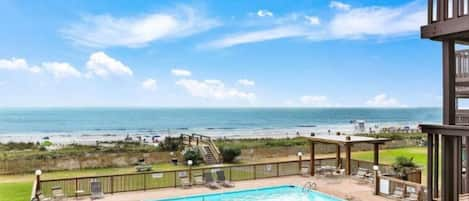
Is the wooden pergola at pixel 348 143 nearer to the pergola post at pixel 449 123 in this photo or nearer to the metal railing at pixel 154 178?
the metal railing at pixel 154 178

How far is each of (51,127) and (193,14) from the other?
1890 centimetres

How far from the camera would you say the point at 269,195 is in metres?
12.1

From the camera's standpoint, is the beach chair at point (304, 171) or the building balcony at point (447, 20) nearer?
the building balcony at point (447, 20)

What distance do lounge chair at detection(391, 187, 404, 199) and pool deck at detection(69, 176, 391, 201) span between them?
0.28 meters

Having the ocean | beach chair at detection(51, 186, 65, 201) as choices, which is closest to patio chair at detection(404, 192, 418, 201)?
beach chair at detection(51, 186, 65, 201)

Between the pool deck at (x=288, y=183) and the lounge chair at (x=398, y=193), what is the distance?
28cm

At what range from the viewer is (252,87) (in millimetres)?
50125

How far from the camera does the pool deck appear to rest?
11043 mm

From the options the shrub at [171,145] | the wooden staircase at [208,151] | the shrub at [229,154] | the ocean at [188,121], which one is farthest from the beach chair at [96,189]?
the ocean at [188,121]

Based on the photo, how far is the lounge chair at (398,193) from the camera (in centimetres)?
1055

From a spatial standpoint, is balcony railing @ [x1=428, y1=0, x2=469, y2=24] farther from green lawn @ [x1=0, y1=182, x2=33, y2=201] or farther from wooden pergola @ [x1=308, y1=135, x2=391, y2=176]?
green lawn @ [x1=0, y1=182, x2=33, y2=201]

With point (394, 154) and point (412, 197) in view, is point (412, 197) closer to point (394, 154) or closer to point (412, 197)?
point (412, 197)

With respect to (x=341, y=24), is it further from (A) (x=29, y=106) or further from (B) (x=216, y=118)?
(A) (x=29, y=106)

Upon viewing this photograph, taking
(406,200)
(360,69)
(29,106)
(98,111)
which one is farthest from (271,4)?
(406,200)
